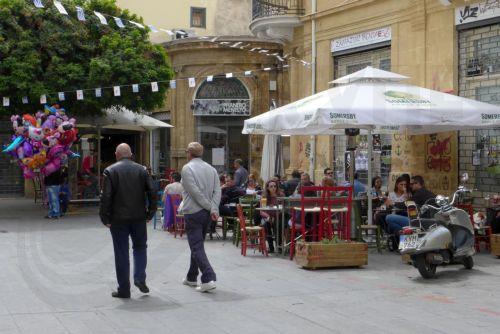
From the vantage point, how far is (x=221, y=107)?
2850 cm

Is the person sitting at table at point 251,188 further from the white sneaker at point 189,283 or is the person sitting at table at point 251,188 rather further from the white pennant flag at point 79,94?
the white sneaker at point 189,283

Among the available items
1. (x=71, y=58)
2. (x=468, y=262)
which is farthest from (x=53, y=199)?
(x=468, y=262)

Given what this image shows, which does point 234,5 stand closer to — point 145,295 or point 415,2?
point 415,2

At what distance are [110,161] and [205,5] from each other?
895cm

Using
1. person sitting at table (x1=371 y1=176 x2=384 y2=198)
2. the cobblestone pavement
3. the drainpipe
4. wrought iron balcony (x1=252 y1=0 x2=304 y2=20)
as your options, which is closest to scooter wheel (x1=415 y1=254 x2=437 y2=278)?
the cobblestone pavement

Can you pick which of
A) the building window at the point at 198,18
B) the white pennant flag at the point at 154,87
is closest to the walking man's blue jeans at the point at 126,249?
the white pennant flag at the point at 154,87

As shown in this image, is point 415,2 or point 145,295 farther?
point 415,2

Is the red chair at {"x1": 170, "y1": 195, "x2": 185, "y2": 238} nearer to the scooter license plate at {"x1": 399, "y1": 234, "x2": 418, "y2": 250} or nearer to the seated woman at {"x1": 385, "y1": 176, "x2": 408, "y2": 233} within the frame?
the seated woman at {"x1": 385, "y1": 176, "x2": 408, "y2": 233}

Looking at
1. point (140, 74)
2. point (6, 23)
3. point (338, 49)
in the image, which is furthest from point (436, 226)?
point (6, 23)

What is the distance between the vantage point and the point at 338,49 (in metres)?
19.5

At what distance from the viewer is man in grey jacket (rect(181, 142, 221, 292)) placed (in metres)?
8.81

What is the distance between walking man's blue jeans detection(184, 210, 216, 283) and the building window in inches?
1088

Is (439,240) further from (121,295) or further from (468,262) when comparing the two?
(121,295)

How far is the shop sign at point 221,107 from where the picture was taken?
28422 millimetres
